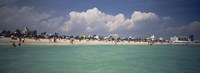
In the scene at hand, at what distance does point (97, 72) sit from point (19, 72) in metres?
6.42

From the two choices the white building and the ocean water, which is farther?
the white building

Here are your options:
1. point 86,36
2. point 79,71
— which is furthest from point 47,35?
point 79,71

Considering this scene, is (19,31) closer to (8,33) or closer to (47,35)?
(8,33)

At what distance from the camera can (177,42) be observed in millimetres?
181125

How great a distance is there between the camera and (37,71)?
16.6m

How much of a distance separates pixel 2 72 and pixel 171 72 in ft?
46.7

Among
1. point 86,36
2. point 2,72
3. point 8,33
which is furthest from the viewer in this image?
point 86,36

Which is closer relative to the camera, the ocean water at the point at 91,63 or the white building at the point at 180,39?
the ocean water at the point at 91,63

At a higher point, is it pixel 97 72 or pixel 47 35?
pixel 47 35

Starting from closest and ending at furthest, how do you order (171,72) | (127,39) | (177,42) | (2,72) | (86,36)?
(2,72) → (171,72) → (86,36) → (127,39) → (177,42)

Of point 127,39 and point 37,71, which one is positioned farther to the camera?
point 127,39

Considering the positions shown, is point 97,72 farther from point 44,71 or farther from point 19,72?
point 19,72

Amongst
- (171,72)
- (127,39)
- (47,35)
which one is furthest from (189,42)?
(171,72)

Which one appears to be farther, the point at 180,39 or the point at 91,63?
the point at 180,39
